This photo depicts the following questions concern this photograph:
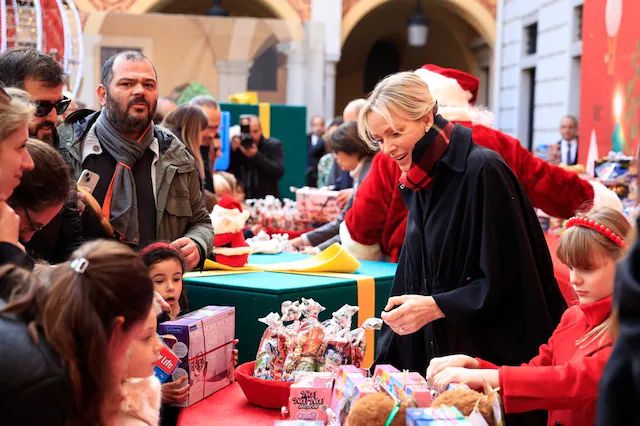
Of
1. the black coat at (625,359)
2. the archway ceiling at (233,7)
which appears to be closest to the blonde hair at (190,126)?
the black coat at (625,359)

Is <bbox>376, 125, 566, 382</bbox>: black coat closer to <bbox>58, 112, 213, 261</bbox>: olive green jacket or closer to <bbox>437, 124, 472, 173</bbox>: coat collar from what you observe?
<bbox>437, 124, 472, 173</bbox>: coat collar

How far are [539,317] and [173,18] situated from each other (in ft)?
39.7

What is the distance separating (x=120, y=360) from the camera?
179 cm

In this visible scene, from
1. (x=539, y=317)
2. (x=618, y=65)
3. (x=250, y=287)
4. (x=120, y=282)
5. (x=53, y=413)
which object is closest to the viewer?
(x=53, y=413)

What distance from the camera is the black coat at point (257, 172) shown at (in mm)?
8953

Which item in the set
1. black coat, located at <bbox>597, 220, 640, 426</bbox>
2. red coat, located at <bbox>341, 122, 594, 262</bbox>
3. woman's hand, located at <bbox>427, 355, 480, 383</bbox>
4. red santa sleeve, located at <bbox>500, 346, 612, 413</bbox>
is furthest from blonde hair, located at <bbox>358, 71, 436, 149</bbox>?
black coat, located at <bbox>597, 220, 640, 426</bbox>

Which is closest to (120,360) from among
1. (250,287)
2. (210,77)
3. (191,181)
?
(250,287)

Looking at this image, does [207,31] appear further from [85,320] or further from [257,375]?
[85,320]

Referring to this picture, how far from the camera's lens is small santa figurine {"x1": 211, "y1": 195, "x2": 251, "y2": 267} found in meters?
4.16

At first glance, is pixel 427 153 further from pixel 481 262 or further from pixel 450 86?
pixel 450 86

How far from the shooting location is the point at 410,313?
282 cm

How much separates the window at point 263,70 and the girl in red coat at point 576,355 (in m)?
12.2

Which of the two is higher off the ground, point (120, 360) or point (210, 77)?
point (210, 77)

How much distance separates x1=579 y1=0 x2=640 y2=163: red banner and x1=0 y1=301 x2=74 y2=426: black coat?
5563 millimetres
